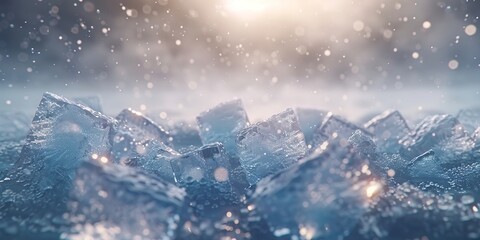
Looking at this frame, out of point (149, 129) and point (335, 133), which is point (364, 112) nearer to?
point (335, 133)

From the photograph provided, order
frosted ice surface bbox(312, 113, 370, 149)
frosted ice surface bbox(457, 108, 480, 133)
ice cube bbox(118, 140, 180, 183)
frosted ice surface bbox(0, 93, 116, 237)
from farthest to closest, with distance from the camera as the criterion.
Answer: frosted ice surface bbox(457, 108, 480, 133)
frosted ice surface bbox(312, 113, 370, 149)
ice cube bbox(118, 140, 180, 183)
frosted ice surface bbox(0, 93, 116, 237)

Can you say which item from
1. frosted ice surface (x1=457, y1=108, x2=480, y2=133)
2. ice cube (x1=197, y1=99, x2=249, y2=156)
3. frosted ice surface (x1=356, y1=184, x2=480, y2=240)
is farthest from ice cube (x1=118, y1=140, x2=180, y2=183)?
frosted ice surface (x1=457, y1=108, x2=480, y2=133)

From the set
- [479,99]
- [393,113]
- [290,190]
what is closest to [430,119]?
[393,113]

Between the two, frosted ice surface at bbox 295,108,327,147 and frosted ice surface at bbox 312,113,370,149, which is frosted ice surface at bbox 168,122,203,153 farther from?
frosted ice surface at bbox 312,113,370,149

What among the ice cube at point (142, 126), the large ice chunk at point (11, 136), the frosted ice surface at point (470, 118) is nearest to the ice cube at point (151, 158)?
the ice cube at point (142, 126)

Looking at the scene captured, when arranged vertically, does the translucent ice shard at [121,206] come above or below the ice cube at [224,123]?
below

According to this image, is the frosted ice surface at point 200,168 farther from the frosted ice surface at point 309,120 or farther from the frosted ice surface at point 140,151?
the frosted ice surface at point 309,120
